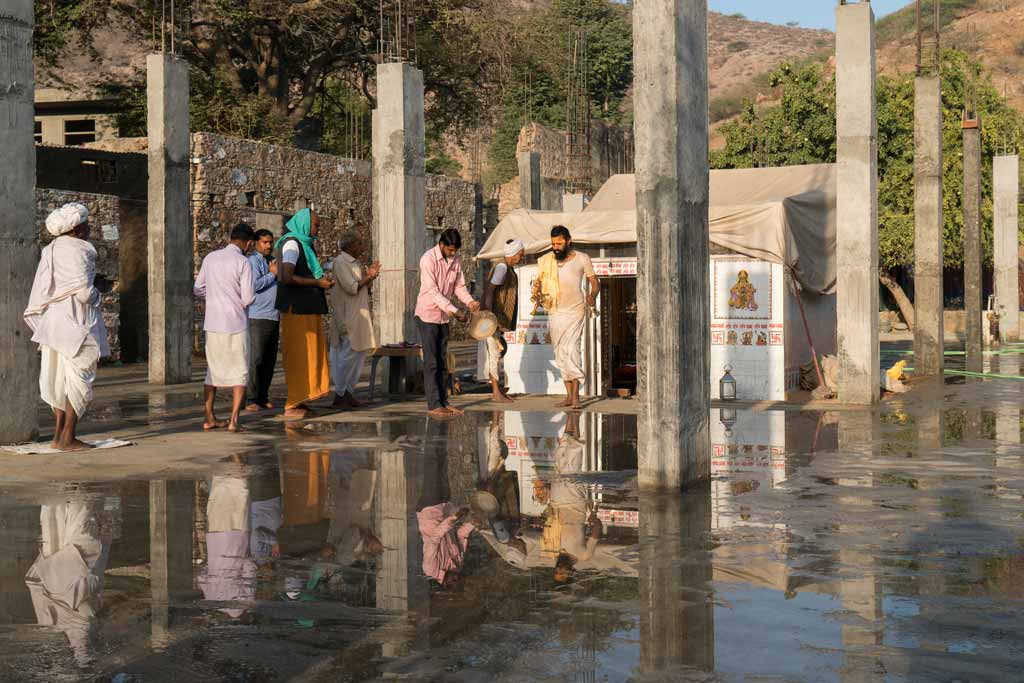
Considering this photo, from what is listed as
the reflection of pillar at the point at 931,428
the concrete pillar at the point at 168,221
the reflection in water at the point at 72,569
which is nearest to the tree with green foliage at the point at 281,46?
the concrete pillar at the point at 168,221

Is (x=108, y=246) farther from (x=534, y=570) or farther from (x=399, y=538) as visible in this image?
(x=534, y=570)

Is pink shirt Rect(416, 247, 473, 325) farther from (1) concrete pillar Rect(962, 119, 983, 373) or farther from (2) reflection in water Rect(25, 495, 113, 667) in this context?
(1) concrete pillar Rect(962, 119, 983, 373)

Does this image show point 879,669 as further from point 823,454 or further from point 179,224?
point 179,224

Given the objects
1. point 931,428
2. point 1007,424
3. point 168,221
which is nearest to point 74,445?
point 931,428

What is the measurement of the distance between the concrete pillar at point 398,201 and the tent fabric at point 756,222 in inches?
39.5

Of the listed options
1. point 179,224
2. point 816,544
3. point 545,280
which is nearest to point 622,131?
point 179,224

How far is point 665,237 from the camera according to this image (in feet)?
26.5

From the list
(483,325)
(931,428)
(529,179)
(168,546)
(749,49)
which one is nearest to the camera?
(168,546)

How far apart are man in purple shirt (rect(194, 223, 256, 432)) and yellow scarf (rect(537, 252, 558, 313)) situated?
3.50 m

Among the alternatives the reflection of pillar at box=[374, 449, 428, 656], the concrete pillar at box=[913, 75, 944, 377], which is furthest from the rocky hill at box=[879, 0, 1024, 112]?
the reflection of pillar at box=[374, 449, 428, 656]

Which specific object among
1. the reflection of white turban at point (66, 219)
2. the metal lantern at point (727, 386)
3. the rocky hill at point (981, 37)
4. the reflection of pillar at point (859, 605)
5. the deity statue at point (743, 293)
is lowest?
the reflection of pillar at point (859, 605)

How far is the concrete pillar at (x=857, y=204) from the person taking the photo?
14.5m

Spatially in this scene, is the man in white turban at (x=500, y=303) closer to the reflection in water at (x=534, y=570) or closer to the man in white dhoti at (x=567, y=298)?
the man in white dhoti at (x=567, y=298)

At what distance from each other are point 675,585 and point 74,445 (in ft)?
20.7
